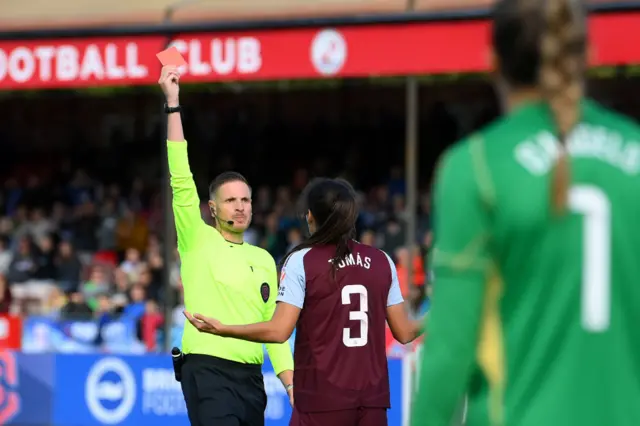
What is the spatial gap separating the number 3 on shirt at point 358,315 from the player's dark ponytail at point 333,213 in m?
0.13

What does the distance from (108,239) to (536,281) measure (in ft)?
51.1

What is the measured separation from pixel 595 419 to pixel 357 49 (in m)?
11.4

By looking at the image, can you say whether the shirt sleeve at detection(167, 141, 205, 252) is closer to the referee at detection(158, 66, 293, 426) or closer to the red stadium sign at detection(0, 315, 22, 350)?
the referee at detection(158, 66, 293, 426)

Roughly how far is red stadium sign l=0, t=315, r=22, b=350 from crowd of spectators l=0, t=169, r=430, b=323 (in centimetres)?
79

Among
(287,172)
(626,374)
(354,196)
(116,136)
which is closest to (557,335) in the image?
(626,374)

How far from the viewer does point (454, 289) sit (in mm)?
2590

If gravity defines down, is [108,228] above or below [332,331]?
above

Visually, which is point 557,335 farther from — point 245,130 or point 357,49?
point 245,130

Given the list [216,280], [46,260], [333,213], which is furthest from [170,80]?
[46,260]

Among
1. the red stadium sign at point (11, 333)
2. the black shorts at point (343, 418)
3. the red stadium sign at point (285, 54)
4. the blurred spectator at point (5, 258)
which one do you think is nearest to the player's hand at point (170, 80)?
Result: the black shorts at point (343, 418)

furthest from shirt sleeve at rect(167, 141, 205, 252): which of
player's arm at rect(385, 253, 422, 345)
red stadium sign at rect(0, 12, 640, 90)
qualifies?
red stadium sign at rect(0, 12, 640, 90)

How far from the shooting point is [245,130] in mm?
19609

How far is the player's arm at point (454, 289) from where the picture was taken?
256cm

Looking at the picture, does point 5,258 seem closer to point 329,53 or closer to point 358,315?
point 329,53
